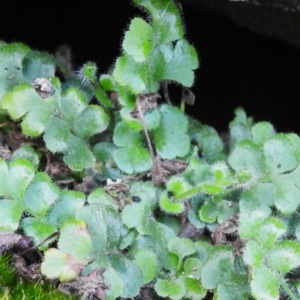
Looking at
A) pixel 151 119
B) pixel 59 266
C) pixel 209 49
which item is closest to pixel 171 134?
pixel 151 119

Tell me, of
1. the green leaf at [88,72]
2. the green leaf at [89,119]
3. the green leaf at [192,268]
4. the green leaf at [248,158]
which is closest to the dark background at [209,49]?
the green leaf at [88,72]

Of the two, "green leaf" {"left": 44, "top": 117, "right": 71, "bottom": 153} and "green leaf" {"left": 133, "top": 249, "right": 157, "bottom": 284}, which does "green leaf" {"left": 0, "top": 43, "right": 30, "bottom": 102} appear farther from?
"green leaf" {"left": 133, "top": 249, "right": 157, "bottom": 284}

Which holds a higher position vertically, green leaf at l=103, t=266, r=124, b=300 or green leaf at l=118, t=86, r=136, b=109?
green leaf at l=118, t=86, r=136, b=109

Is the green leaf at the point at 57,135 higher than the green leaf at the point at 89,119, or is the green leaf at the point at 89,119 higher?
the green leaf at the point at 89,119

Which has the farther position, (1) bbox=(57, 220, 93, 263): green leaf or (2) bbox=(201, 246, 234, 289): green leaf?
(2) bbox=(201, 246, 234, 289): green leaf

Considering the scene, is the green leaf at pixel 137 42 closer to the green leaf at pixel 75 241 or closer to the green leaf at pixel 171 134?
the green leaf at pixel 171 134

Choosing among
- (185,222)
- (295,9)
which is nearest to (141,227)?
(185,222)

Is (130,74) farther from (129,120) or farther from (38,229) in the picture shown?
(38,229)

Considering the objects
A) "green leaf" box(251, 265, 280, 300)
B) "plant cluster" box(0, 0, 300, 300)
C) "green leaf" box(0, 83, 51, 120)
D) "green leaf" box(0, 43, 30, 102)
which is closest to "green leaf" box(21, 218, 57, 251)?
"plant cluster" box(0, 0, 300, 300)
